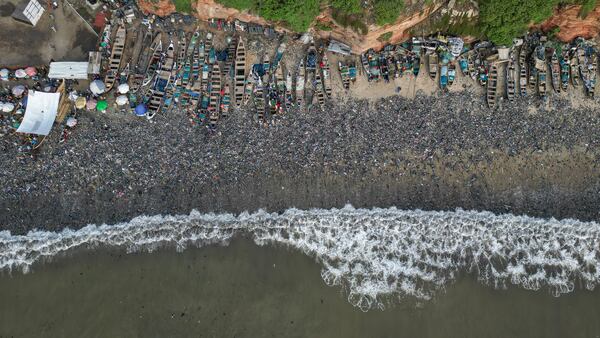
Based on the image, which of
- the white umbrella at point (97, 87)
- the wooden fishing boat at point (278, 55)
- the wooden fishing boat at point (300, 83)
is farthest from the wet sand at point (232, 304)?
the wooden fishing boat at point (278, 55)

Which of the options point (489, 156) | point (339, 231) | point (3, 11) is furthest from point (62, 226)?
point (489, 156)

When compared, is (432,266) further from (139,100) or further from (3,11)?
(3,11)

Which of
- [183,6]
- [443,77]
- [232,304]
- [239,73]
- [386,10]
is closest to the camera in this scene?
[386,10]

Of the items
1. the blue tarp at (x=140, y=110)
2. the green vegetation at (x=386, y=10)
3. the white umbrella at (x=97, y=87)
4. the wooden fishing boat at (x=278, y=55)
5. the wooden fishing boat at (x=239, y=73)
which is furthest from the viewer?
the wooden fishing boat at (x=278, y=55)

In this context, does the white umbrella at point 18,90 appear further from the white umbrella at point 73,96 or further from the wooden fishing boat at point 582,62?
the wooden fishing boat at point 582,62

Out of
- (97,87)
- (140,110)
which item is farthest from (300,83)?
(97,87)

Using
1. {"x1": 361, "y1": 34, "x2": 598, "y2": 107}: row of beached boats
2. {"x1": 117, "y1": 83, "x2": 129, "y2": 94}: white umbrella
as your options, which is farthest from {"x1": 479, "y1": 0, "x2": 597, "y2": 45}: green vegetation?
{"x1": 117, "y1": 83, "x2": 129, "y2": 94}: white umbrella

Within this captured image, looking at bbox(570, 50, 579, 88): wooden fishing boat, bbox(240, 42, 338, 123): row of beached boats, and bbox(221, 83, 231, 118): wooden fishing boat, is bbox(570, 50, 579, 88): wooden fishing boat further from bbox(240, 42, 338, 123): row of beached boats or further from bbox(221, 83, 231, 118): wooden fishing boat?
bbox(221, 83, 231, 118): wooden fishing boat

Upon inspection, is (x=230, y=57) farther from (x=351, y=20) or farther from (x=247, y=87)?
(x=351, y=20)
